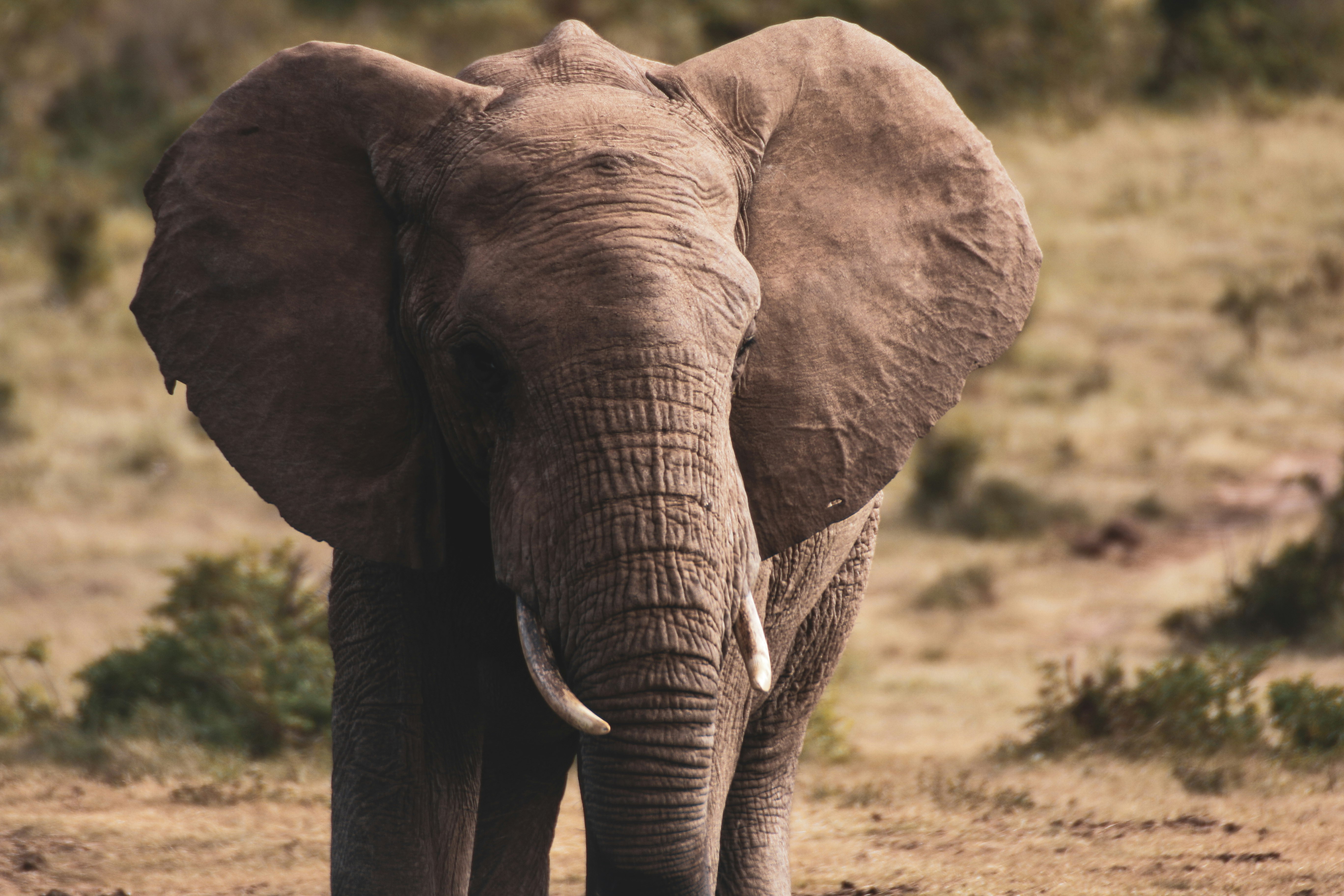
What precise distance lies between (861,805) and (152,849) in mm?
2779

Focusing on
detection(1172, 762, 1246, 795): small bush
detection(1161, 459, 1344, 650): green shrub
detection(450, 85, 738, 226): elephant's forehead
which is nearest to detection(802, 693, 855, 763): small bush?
detection(1172, 762, 1246, 795): small bush

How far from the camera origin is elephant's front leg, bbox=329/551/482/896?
143 inches

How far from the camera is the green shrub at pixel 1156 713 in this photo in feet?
24.4

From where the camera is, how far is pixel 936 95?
3758mm

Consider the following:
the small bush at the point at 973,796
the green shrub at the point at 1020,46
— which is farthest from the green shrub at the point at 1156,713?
the green shrub at the point at 1020,46

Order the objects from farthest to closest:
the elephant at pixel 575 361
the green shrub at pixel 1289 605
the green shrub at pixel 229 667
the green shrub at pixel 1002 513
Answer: the green shrub at pixel 1002 513, the green shrub at pixel 1289 605, the green shrub at pixel 229 667, the elephant at pixel 575 361

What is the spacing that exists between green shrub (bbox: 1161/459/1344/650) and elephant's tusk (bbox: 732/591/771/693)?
7.26 meters

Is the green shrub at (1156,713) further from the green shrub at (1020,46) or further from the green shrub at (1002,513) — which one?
the green shrub at (1020,46)

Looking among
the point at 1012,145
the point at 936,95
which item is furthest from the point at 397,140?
the point at 1012,145

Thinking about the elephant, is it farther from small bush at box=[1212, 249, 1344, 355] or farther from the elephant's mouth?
small bush at box=[1212, 249, 1344, 355]

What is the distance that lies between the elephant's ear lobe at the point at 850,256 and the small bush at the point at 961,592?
736 cm

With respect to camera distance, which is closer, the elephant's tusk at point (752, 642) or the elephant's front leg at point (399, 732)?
the elephant's tusk at point (752, 642)

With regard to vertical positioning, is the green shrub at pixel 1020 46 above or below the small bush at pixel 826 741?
above

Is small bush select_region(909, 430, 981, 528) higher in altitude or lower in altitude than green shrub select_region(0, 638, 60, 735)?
lower
